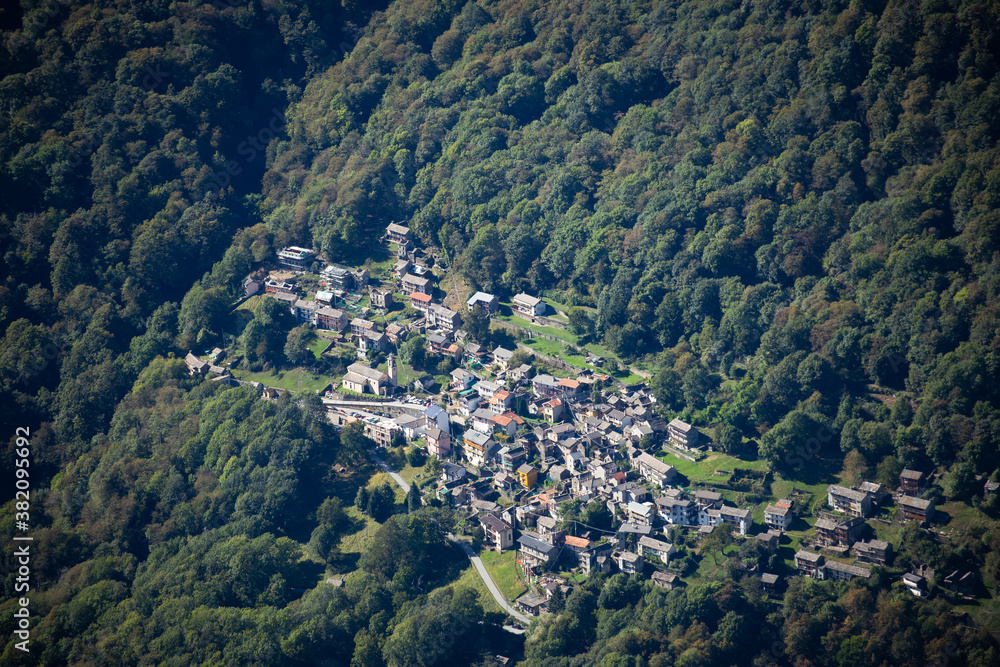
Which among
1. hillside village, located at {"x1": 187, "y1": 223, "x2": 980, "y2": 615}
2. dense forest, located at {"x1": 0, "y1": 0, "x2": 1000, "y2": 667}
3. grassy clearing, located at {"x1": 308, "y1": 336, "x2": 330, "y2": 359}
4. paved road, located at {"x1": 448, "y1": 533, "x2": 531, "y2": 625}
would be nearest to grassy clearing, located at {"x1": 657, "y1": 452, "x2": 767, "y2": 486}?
hillside village, located at {"x1": 187, "y1": 223, "x2": 980, "y2": 615}

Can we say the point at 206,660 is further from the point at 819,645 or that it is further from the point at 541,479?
the point at 819,645

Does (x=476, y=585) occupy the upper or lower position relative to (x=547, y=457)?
lower

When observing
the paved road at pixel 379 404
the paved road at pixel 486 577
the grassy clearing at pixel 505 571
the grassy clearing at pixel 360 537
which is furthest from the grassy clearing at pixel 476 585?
the paved road at pixel 379 404

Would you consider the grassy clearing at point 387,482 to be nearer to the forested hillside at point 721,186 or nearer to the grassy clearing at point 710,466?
the grassy clearing at point 710,466

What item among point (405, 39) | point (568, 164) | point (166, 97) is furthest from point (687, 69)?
point (166, 97)

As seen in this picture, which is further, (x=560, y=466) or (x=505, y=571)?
(x=560, y=466)

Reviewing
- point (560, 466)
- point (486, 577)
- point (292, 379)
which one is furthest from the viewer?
point (292, 379)

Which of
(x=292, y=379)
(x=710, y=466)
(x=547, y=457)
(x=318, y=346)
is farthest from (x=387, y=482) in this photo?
(x=710, y=466)

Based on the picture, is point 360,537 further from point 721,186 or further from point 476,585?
point 721,186
